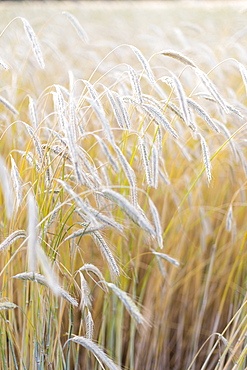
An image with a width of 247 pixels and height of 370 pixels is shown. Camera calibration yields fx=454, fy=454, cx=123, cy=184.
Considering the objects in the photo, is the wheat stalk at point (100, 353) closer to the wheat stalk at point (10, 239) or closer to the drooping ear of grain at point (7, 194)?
the wheat stalk at point (10, 239)

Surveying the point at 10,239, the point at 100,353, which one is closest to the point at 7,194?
the point at 10,239

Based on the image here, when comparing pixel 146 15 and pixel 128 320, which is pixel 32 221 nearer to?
pixel 128 320

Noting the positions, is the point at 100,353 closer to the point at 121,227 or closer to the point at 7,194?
the point at 121,227

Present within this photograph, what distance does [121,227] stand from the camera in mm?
1056

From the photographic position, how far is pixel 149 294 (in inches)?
72.3

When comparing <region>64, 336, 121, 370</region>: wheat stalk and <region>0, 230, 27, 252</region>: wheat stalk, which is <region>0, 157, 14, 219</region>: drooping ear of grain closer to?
<region>0, 230, 27, 252</region>: wheat stalk

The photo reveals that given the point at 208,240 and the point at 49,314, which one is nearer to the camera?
the point at 49,314

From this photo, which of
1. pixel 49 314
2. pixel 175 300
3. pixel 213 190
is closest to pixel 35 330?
pixel 49 314

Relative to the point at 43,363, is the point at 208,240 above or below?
above

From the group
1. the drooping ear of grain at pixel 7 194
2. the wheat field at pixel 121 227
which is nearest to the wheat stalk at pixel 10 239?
the wheat field at pixel 121 227

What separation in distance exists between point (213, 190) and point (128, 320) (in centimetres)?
82

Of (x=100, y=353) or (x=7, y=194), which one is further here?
(x=100, y=353)

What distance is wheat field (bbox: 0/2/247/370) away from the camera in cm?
112

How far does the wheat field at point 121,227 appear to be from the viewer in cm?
112
